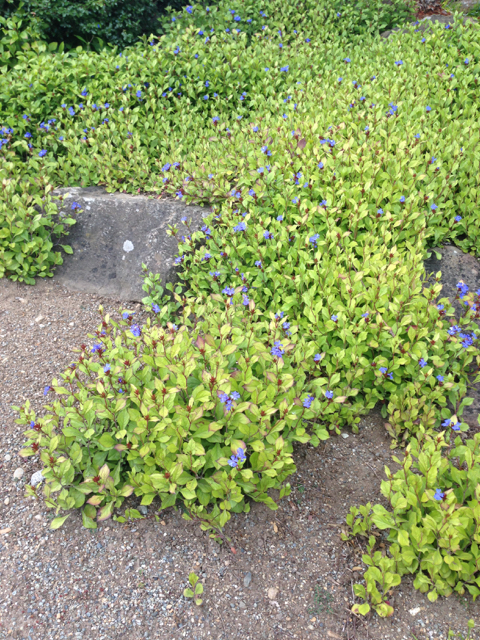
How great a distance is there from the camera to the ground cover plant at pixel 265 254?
2.31 m

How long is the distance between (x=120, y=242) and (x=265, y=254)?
4.84ft

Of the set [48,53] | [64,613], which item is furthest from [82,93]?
[64,613]

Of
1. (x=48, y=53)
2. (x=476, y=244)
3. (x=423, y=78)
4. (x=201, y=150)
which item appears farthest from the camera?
(x=48, y=53)

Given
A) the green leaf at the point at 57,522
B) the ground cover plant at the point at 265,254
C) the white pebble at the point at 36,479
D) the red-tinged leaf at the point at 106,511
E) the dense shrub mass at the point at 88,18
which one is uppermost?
the dense shrub mass at the point at 88,18

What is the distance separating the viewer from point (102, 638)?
6.75ft

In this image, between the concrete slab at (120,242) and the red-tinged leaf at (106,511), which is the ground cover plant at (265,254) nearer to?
the red-tinged leaf at (106,511)

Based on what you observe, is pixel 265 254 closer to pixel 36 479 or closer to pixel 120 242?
pixel 120 242

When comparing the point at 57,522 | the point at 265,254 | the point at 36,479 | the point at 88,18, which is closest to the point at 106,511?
the point at 57,522

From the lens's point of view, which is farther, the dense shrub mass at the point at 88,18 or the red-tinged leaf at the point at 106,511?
the dense shrub mass at the point at 88,18

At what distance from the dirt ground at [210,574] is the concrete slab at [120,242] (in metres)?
1.76

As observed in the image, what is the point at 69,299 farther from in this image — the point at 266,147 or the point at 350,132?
the point at 350,132

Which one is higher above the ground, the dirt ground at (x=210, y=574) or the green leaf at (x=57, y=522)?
the green leaf at (x=57, y=522)

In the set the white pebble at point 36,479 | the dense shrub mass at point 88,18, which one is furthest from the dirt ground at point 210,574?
the dense shrub mass at point 88,18

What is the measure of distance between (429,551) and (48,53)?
667 centimetres
